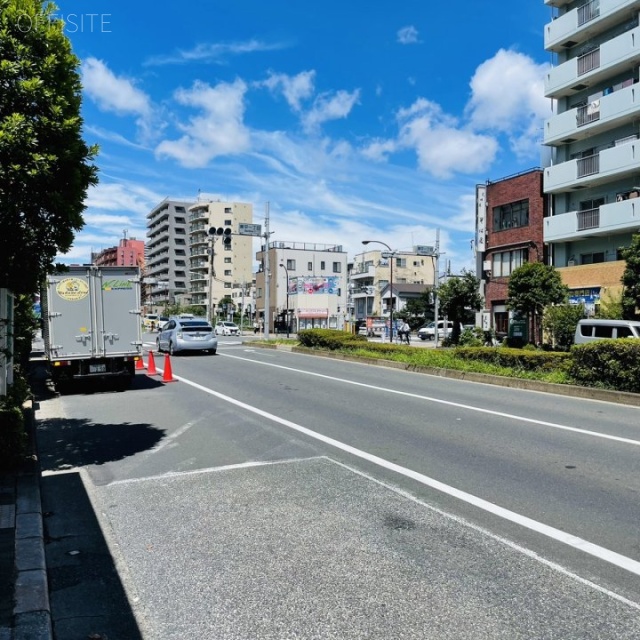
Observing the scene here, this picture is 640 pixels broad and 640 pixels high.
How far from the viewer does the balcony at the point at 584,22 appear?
95.1 ft

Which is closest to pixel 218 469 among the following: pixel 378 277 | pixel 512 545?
pixel 512 545

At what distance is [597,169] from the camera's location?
99.6ft

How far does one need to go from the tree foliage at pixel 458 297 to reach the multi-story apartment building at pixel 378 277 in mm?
51060

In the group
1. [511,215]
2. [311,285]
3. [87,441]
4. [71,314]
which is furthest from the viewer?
[311,285]

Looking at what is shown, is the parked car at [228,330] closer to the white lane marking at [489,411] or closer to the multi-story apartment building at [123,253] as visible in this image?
the white lane marking at [489,411]

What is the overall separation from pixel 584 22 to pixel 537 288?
15271 mm

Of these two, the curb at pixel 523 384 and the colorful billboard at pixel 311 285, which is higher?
the colorful billboard at pixel 311 285

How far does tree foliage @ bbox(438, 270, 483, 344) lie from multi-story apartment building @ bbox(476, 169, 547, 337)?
161cm

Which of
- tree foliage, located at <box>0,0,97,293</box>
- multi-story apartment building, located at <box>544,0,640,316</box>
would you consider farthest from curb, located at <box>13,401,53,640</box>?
multi-story apartment building, located at <box>544,0,640,316</box>

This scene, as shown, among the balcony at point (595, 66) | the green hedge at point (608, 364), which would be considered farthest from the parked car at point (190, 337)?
the balcony at point (595, 66)

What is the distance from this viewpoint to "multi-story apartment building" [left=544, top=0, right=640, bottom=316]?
28.5 metres

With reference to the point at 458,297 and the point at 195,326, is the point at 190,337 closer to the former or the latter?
the point at 195,326

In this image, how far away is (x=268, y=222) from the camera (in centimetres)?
3644

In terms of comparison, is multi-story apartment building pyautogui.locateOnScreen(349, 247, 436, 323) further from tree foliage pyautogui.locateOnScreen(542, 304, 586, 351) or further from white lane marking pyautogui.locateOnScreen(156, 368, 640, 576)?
white lane marking pyautogui.locateOnScreen(156, 368, 640, 576)
